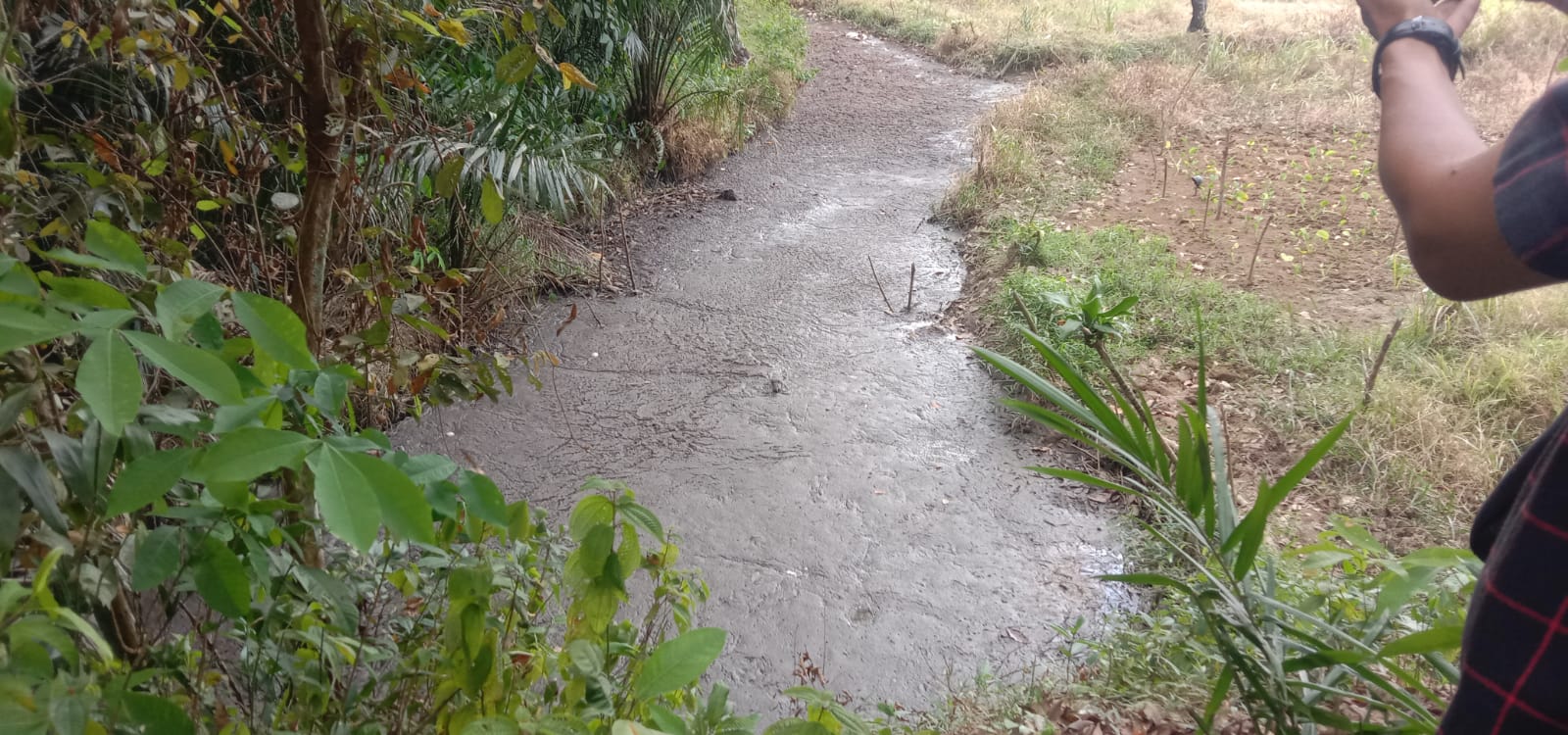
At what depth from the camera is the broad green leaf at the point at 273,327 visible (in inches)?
31.4

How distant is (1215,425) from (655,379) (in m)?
3.35

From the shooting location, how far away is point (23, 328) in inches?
25.4

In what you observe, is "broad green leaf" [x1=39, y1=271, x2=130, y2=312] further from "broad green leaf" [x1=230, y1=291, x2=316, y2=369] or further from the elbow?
the elbow

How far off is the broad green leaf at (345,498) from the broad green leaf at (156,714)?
227 mm

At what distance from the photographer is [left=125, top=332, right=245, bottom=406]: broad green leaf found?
27.8 inches

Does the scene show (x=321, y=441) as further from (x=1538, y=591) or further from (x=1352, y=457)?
(x=1352, y=457)

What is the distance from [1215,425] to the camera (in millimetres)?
1439

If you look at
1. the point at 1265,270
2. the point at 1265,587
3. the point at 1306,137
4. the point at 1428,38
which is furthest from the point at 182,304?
the point at 1306,137

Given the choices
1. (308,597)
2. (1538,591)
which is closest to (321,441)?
(308,597)

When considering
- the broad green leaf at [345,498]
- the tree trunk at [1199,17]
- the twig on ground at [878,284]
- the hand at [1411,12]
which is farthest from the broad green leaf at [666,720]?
the tree trunk at [1199,17]

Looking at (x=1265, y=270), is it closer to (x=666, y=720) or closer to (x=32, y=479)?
(x=666, y=720)

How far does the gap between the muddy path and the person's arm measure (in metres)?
2.15

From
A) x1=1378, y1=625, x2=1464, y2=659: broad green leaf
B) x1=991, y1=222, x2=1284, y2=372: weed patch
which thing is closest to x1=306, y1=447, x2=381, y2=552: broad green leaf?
x1=1378, y1=625, x2=1464, y2=659: broad green leaf

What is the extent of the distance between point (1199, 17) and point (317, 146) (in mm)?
11311
